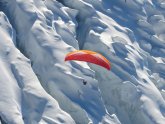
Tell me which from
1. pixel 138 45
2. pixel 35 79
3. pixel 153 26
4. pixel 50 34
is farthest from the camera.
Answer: pixel 153 26

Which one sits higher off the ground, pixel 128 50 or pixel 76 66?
pixel 76 66

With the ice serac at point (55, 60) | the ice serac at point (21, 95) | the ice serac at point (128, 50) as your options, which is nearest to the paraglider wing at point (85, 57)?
the ice serac at point (55, 60)

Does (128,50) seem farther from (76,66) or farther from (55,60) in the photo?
(55,60)

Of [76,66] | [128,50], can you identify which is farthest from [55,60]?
[128,50]

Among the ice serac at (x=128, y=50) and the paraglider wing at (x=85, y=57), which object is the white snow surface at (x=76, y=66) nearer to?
the ice serac at (x=128, y=50)

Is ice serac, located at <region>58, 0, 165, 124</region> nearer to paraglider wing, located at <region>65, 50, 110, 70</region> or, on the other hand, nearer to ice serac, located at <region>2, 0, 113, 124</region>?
ice serac, located at <region>2, 0, 113, 124</region>

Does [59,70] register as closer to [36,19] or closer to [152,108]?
[36,19]

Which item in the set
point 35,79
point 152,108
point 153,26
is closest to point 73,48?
point 35,79

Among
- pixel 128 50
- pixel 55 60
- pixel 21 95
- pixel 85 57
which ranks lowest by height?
pixel 128 50
